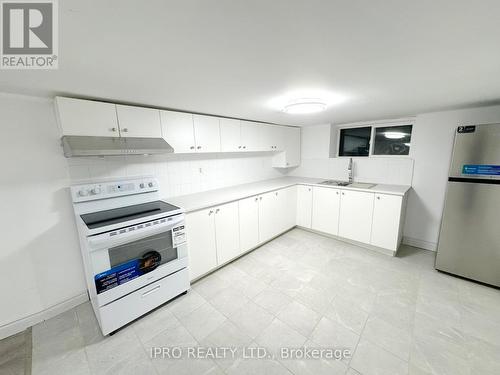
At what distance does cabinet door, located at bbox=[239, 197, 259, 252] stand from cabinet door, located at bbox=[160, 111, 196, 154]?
1.00 m

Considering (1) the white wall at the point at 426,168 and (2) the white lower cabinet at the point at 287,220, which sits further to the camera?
(1) the white wall at the point at 426,168

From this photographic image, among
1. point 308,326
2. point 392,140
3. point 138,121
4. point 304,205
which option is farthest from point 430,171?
point 138,121

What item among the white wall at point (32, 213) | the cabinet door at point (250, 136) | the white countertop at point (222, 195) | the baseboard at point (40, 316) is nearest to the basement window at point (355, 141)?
the white countertop at point (222, 195)

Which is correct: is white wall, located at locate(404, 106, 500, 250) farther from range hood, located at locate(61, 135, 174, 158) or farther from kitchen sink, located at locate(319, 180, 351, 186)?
range hood, located at locate(61, 135, 174, 158)

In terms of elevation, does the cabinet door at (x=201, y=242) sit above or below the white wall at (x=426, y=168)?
below

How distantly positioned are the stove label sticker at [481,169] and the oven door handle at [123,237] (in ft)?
10.2

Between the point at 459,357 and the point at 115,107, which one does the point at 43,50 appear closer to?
the point at 115,107

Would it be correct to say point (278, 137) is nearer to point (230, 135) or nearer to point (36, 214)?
point (230, 135)

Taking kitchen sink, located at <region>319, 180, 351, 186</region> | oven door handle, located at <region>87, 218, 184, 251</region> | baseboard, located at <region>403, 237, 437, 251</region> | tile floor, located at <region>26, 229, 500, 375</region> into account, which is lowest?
tile floor, located at <region>26, 229, 500, 375</region>

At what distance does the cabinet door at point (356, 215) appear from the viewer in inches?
114

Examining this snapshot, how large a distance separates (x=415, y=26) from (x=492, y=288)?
9.67 feet

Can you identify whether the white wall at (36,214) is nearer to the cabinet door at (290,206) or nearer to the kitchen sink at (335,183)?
the cabinet door at (290,206)

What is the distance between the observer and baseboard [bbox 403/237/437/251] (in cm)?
295

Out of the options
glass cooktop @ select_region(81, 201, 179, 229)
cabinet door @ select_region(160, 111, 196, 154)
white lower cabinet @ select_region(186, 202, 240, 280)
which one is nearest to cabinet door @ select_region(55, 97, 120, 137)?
cabinet door @ select_region(160, 111, 196, 154)
